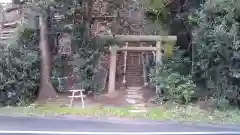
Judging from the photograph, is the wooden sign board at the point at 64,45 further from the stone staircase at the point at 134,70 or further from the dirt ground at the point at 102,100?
the stone staircase at the point at 134,70

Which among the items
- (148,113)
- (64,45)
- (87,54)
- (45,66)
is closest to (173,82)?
(148,113)

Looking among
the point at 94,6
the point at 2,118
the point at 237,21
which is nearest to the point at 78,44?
the point at 94,6

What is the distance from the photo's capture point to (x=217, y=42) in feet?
40.5

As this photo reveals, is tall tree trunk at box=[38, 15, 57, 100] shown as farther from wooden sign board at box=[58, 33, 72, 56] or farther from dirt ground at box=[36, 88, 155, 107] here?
wooden sign board at box=[58, 33, 72, 56]

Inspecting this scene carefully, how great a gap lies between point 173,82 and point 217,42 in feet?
7.39

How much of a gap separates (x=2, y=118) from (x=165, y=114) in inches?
200

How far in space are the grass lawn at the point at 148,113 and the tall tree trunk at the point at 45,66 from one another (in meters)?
1.52

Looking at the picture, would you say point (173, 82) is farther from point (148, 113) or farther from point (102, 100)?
point (102, 100)

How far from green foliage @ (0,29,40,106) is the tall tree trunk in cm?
25

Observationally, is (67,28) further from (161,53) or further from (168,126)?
(168,126)

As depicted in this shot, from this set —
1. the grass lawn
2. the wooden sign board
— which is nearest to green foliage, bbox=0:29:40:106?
the grass lawn

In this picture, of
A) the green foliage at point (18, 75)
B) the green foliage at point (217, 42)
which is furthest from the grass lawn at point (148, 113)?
the green foliage at point (217, 42)

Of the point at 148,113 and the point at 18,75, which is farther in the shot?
the point at 18,75

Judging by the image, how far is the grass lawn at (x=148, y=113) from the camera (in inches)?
452
